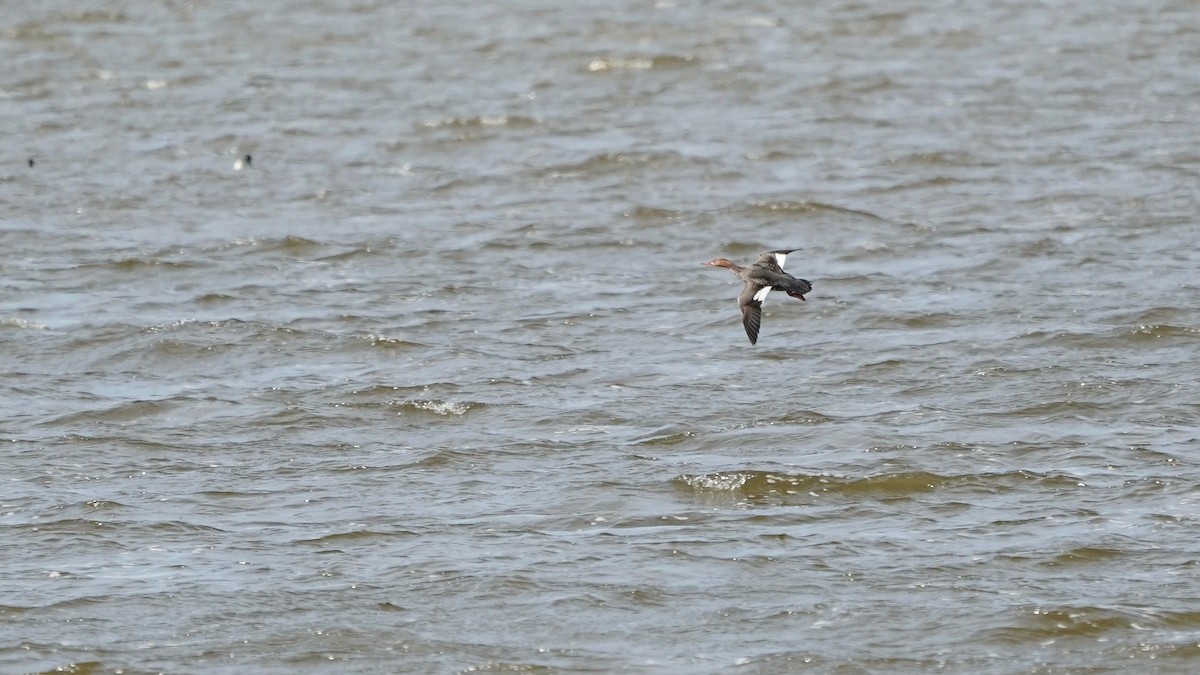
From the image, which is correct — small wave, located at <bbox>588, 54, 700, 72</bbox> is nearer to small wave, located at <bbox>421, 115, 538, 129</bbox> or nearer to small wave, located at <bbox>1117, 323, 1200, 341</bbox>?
small wave, located at <bbox>421, 115, 538, 129</bbox>

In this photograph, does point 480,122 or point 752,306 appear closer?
point 752,306

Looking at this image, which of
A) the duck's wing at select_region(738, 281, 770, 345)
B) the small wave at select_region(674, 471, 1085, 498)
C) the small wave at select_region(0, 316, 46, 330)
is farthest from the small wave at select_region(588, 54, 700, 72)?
the small wave at select_region(674, 471, 1085, 498)

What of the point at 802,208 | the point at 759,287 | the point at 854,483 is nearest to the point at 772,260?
the point at 759,287

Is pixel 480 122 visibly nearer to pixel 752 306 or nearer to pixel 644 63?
pixel 644 63

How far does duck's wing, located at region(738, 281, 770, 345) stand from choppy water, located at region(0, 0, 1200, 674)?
0.66 meters

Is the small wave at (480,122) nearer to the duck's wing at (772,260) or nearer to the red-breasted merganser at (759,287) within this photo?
the duck's wing at (772,260)

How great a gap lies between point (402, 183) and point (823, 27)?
35.7ft

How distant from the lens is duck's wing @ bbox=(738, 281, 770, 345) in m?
12.8

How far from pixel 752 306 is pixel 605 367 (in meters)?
1.84

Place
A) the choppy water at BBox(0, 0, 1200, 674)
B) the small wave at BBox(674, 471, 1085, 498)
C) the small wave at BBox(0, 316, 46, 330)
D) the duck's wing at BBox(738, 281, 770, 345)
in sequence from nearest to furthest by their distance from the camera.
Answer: the choppy water at BBox(0, 0, 1200, 674) < the small wave at BBox(674, 471, 1085, 498) < the duck's wing at BBox(738, 281, 770, 345) < the small wave at BBox(0, 316, 46, 330)

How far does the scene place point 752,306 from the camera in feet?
42.9

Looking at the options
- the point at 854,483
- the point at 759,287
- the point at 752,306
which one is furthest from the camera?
the point at 759,287

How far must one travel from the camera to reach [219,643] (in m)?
9.85

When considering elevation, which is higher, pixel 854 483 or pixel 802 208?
pixel 802 208
